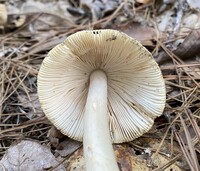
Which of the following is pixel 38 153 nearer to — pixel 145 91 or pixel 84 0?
pixel 145 91

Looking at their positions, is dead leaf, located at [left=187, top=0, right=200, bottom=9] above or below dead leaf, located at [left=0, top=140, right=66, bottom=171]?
above

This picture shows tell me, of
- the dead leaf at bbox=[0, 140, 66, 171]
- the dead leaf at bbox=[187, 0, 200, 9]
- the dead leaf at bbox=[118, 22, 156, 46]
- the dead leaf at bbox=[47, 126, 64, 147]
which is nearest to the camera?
the dead leaf at bbox=[0, 140, 66, 171]

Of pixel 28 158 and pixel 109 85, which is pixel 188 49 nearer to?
pixel 109 85

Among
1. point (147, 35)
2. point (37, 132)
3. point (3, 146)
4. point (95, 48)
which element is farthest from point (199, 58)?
point (3, 146)

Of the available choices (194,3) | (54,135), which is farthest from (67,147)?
(194,3)

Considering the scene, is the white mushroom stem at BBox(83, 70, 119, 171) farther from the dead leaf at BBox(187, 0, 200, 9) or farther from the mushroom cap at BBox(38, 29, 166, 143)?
the dead leaf at BBox(187, 0, 200, 9)

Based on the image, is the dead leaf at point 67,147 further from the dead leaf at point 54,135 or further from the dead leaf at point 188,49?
the dead leaf at point 188,49

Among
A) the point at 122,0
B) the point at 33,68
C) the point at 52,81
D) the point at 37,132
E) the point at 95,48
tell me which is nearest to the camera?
the point at 95,48

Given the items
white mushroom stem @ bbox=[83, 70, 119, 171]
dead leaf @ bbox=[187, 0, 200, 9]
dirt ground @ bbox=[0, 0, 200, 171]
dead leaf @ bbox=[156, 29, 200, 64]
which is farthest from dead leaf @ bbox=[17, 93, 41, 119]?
dead leaf @ bbox=[187, 0, 200, 9]
